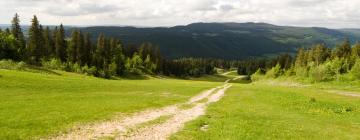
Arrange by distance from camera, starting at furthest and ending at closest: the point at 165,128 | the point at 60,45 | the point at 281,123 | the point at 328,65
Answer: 1. the point at 60,45
2. the point at 328,65
3. the point at 281,123
4. the point at 165,128

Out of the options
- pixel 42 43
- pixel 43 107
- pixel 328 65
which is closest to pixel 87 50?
pixel 42 43

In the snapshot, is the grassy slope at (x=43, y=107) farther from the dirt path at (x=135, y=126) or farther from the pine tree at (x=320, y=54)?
the pine tree at (x=320, y=54)

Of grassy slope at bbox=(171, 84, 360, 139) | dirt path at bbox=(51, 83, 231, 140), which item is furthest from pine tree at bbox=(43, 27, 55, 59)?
dirt path at bbox=(51, 83, 231, 140)

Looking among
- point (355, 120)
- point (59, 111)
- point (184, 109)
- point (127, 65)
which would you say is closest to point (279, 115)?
point (355, 120)

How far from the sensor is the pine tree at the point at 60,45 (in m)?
123

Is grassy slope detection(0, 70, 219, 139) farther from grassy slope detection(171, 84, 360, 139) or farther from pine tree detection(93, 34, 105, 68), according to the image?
pine tree detection(93, 34, 105, 68)

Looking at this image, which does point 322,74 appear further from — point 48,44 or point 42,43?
point 42,43

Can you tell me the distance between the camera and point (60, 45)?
408 feet

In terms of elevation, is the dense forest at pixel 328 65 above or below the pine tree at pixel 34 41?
below

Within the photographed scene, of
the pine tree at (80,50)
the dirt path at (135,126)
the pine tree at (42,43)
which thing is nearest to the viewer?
the dirt path at (135,126)

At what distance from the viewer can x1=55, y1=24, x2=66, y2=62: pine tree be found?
122875 mm

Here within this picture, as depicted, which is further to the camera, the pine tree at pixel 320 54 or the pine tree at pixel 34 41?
the pine tree at pixel 320 54

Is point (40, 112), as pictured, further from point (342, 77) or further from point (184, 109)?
point (342, 77)

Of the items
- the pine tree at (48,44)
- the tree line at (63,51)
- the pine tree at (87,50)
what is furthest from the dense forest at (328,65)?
the pine tree at (48,44)
